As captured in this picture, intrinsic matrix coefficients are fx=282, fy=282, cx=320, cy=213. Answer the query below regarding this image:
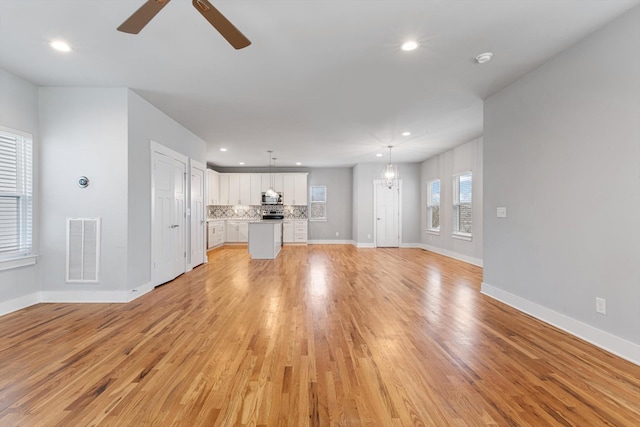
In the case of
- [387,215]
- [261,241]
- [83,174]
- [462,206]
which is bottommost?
[261,241]

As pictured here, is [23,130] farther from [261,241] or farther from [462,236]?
[462,236]

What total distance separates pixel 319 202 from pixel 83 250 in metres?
7.14

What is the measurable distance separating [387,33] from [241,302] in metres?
3.38

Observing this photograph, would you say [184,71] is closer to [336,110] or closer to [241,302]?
[336,110]

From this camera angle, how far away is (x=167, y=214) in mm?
4676

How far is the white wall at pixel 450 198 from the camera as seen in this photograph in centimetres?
611

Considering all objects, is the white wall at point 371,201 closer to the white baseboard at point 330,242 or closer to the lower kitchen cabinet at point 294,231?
the white baseboard at point 330,242

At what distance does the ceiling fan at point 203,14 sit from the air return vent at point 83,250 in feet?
9.11

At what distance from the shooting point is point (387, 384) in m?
1.89

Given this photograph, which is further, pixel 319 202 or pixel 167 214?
pixel 319 202

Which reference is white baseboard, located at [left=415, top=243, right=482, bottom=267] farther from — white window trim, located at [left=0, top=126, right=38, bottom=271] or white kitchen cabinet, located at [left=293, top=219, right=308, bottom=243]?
white window trim, located at [left=0, top=126, right=38, bottom=271]

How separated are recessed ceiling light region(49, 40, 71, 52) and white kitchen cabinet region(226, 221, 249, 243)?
7.13 meters

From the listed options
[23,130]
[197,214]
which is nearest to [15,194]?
[23,130]

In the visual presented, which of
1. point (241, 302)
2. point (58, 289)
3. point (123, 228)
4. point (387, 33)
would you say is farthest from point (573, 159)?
point (58, 289)
